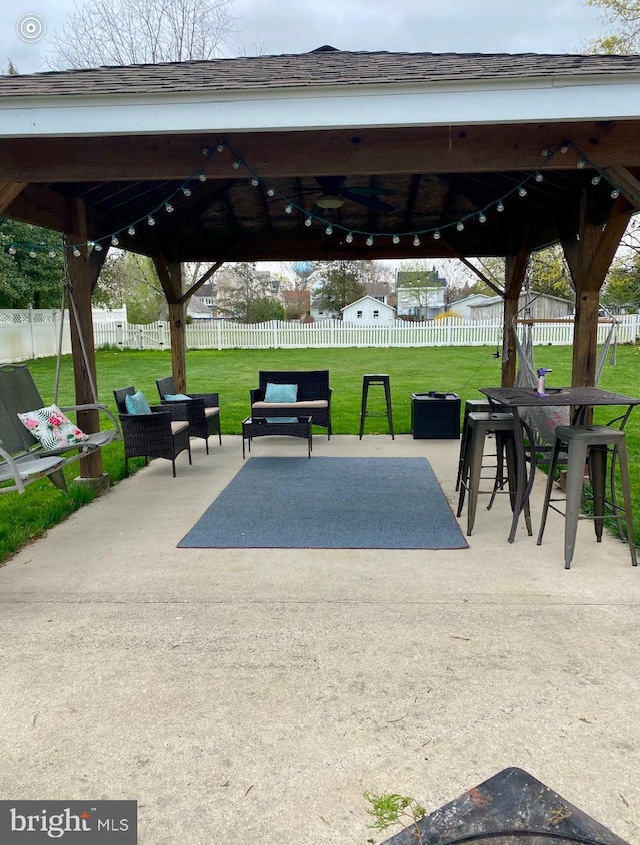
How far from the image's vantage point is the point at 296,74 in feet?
11.1

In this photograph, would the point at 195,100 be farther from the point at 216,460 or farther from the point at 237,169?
the point at 216,460

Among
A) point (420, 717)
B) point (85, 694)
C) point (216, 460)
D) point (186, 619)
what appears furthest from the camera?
point (216, 460)

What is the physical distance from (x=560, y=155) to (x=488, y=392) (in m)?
1.59

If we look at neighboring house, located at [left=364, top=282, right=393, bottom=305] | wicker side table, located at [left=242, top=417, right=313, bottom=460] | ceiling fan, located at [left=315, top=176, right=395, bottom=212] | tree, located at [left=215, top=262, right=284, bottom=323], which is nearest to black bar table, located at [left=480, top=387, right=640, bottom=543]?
wicker side table, located at [left=242, top=417, right=313, bottom=460]

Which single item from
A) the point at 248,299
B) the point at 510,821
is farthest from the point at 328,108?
the point at 248,299

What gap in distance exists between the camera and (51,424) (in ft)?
15.2

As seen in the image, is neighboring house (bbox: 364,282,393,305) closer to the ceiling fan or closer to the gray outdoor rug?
the ceiling fan

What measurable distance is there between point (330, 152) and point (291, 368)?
33.9ft

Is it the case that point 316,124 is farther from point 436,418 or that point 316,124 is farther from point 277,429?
point 436,418

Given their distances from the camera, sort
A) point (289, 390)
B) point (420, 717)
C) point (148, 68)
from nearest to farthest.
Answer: point (420, 717) < point (148, 68) < point (289, 390)

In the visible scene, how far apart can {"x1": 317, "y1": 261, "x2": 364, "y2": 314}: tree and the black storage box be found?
20.1 meters

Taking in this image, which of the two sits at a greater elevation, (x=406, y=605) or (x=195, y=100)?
(x=195, y=100)

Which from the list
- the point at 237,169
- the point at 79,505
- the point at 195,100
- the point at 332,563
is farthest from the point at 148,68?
the point at 332,563

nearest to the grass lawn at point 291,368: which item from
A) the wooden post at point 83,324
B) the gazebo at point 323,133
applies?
the wooden post at point 83,324
